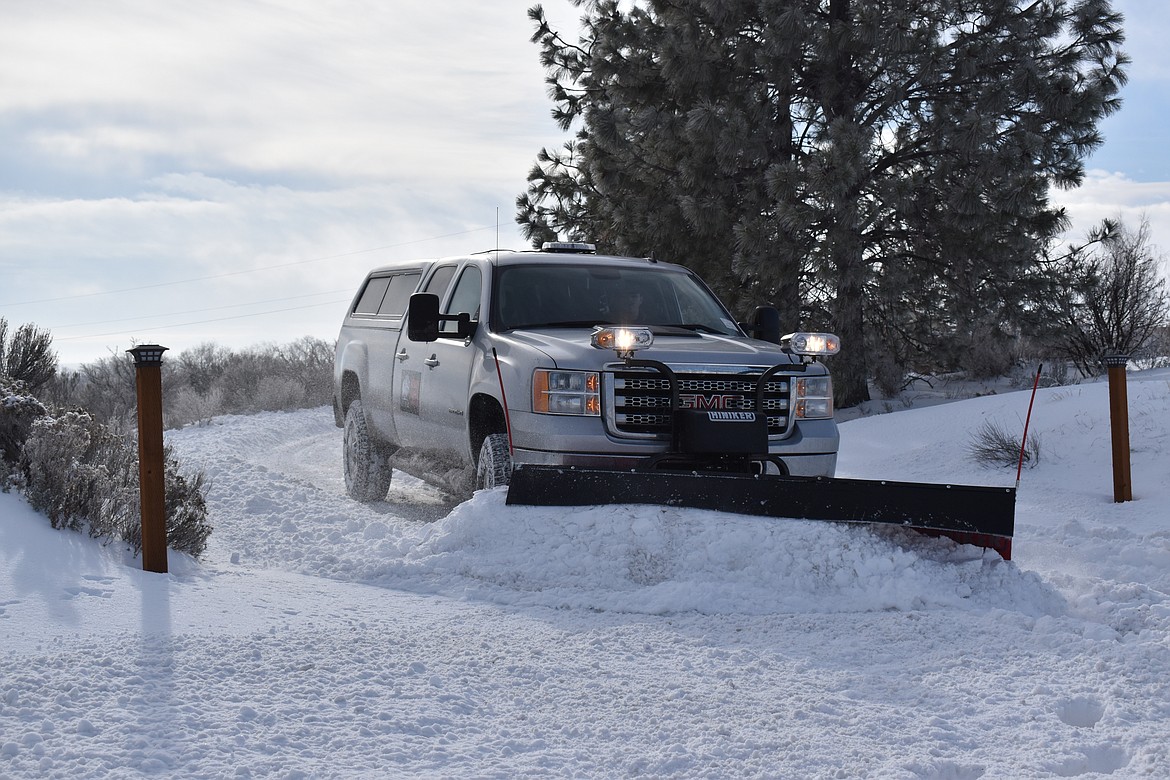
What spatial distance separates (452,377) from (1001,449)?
5.84 m

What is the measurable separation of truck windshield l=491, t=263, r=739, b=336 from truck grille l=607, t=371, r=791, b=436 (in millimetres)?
1072

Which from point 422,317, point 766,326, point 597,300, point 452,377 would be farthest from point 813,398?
point 422,317

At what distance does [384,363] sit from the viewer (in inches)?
365

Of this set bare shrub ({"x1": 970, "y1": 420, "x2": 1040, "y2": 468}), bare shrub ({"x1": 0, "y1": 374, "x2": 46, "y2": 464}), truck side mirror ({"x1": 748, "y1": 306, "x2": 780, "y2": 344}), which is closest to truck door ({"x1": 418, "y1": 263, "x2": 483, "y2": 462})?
truck side mirror ({"x1": 748, "y1": 306, "x2": 780, "y2": 344})

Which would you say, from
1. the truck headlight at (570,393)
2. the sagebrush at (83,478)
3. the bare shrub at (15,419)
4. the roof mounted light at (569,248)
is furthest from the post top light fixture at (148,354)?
the roof mounted light at (569,248)

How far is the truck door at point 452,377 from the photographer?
24.6 feet

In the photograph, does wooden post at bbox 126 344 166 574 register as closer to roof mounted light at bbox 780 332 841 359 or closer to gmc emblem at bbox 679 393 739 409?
gmc emblem at bbox 679 393 739 409

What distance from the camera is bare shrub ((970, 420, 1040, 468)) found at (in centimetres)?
1038

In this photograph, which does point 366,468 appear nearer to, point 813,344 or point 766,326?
point 766,326

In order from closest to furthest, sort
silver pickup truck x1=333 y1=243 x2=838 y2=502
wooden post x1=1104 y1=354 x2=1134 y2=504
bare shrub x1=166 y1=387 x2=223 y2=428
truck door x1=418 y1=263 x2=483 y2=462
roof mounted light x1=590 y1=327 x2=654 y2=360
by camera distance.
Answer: roof mounted light x1=590 y1=327 x2=654 y2=360 < silver pickup truck x1=333 y1=243 x2=838 y2=502 < truck door x1=418 y1=263 x2=483 y2=462 < wooden post x1=1104 y1=354 x2=1134 y2=504 < bare shrub x1=166 y1=387 x2=223 y2=428

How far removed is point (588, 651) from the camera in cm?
489

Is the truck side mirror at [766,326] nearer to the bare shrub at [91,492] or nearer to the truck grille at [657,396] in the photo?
the truck grille at [657,396]

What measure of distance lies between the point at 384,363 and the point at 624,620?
4499 mm

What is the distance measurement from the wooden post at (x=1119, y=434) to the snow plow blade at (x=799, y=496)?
3.22 meters
